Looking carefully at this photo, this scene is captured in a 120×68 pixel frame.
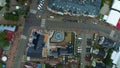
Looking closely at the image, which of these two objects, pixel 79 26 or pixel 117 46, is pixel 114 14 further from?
pixel 79 26

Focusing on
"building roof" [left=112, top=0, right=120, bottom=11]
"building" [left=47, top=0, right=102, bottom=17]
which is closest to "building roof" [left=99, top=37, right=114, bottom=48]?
"building" [left=47, top=0, right=102, bottom=17]

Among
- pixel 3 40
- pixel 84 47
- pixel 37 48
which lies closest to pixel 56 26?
pixel 37 48

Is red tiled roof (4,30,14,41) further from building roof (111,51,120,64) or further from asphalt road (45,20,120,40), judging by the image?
building roof (111,51,120,64)

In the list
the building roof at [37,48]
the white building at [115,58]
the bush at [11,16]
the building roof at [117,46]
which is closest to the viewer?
the bush at [11,16]

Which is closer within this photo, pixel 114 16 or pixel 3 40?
pixel 3 40

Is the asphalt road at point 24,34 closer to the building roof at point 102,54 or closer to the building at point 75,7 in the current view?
the building at point 75,7

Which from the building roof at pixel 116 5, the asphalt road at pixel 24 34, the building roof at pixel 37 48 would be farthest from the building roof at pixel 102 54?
the asphalt road at pixel 24 34
